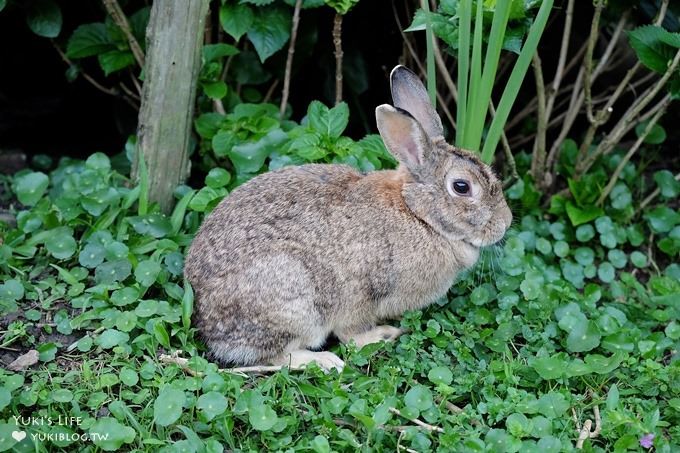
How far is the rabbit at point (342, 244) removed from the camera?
13.5 ft

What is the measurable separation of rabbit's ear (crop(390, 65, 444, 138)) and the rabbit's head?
0.15m

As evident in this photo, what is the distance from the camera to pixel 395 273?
170 inches

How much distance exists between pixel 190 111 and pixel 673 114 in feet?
11.5

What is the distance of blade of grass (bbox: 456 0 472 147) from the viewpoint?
4328 mm

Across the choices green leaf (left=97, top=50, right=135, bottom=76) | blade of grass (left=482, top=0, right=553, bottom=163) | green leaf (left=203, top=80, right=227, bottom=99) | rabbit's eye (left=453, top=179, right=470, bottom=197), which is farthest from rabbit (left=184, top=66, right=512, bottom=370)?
green leaf (left=97, top=50, right=135, bottom=76)

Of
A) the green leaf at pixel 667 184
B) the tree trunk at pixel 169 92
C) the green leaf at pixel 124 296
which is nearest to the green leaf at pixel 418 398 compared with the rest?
the green leaf at pixel 124 296

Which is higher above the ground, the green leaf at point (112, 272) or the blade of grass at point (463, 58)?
the blade of grass at point (463, 58)

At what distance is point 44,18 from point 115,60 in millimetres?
536

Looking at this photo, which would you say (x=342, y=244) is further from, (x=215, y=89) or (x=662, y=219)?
Result: (x=662, y=219)

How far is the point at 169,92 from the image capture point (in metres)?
4.92

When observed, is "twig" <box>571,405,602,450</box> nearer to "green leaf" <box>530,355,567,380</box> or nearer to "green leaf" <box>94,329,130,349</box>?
"green leaf" <box>530,355,567,380</box>

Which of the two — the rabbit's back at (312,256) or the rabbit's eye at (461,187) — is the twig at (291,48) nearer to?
the rabbit's back at (312,256)

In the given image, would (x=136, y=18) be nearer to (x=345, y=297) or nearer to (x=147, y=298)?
(x=147, y=298)

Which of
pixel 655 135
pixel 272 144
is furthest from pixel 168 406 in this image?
pixel 655 135
